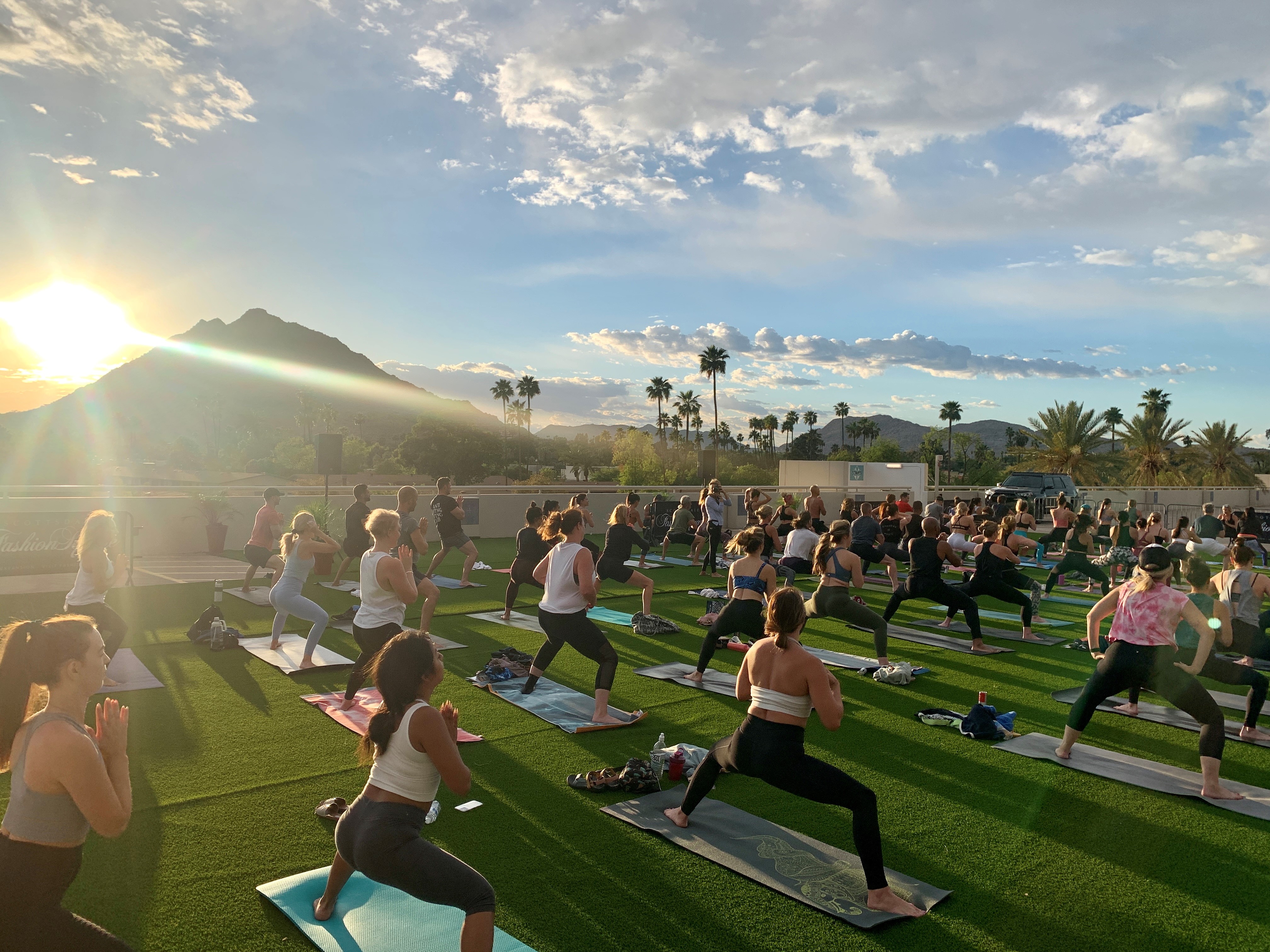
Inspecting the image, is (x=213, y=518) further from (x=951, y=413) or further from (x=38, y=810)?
(x=951, y=413)

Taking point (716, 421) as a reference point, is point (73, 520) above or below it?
below

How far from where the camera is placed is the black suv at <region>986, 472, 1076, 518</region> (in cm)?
2627

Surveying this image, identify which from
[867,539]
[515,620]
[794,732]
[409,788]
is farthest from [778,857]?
[867,539]

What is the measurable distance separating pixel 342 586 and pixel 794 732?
11286 millimetres

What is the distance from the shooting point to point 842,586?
8641 millimetres

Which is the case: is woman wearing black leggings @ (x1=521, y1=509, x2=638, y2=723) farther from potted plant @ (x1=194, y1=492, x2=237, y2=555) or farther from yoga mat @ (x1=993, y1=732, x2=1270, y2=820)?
potted plant @ (x1=194, y1=492, x2=237, y2=555)

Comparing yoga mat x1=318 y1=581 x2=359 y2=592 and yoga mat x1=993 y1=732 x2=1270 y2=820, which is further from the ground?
yoga mat x1=993 y1=732 x2=1270 y2=820

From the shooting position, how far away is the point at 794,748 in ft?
12.9

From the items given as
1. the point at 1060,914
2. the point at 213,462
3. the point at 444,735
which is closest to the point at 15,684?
the point at 444,735

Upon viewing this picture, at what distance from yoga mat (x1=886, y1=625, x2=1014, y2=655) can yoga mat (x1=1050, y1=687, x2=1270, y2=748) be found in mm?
1713

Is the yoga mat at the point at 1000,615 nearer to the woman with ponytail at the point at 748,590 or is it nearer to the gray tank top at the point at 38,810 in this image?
the woman with ponytail at the point at 748,590

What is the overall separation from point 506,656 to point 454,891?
5.50 m

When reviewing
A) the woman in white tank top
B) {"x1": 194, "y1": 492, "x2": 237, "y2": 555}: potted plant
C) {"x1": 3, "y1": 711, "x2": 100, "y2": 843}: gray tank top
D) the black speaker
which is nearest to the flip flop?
the woman in white tank top

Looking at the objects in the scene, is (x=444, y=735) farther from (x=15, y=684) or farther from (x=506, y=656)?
(x=506, y=656)
